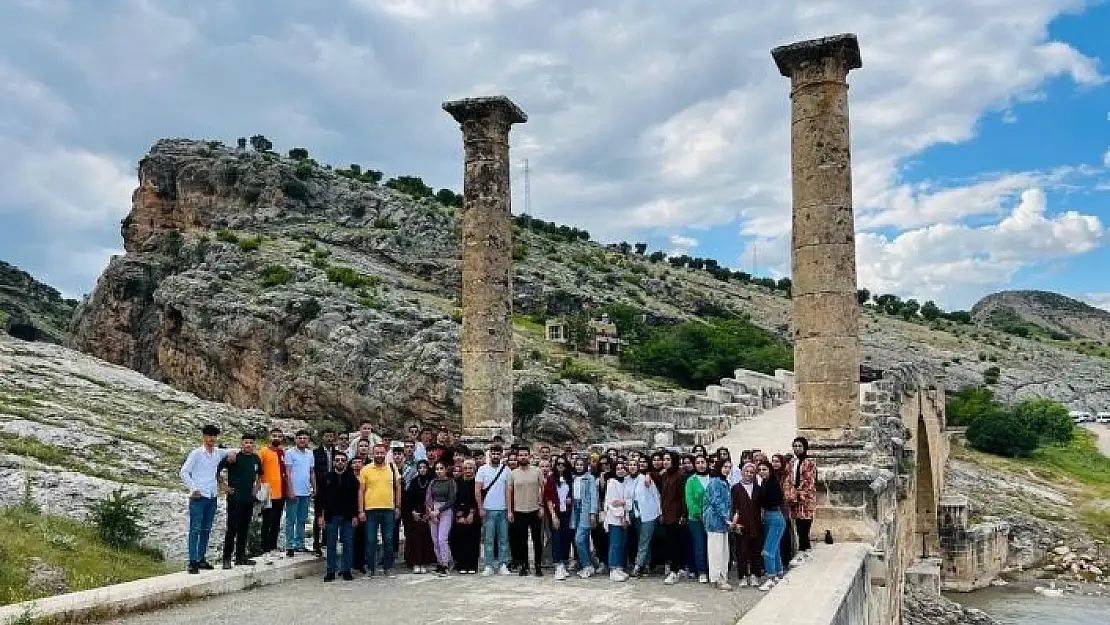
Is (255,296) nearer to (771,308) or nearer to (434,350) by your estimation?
(434,350)

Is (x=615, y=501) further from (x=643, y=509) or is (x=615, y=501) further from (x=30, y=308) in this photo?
(x=30, y=308)

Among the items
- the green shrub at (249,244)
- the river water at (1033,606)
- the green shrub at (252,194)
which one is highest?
the green shrub at (252,194)

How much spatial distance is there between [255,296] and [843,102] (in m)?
38.5

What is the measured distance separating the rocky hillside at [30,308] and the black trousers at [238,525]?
47163mm

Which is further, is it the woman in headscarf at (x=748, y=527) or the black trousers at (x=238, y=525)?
the black trousers at (x=238, y=525)

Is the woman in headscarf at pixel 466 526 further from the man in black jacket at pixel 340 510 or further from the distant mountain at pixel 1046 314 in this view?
the distant mountain at pixel 1046 314

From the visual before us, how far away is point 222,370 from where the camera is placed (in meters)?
46.7

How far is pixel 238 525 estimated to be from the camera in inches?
389

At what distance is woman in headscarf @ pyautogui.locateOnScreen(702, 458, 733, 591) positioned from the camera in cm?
936

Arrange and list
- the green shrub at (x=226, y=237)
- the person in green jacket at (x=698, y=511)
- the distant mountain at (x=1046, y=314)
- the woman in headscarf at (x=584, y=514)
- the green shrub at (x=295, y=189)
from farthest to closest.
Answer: the distant mountain at (x=1046, y=314) < the green shrub at (x=295, y=189) < the green shrub at (x=226, y=237) < the woman in headscarf at (x=584, y=514) < the person in green jacket at (x=698, y=511)

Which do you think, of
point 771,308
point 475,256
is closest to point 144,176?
point 771,308

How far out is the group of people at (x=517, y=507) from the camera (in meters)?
9.50

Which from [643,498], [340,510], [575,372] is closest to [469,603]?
[340,510]

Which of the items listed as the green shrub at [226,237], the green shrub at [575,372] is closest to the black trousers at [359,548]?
the green shrub at [575,372]
